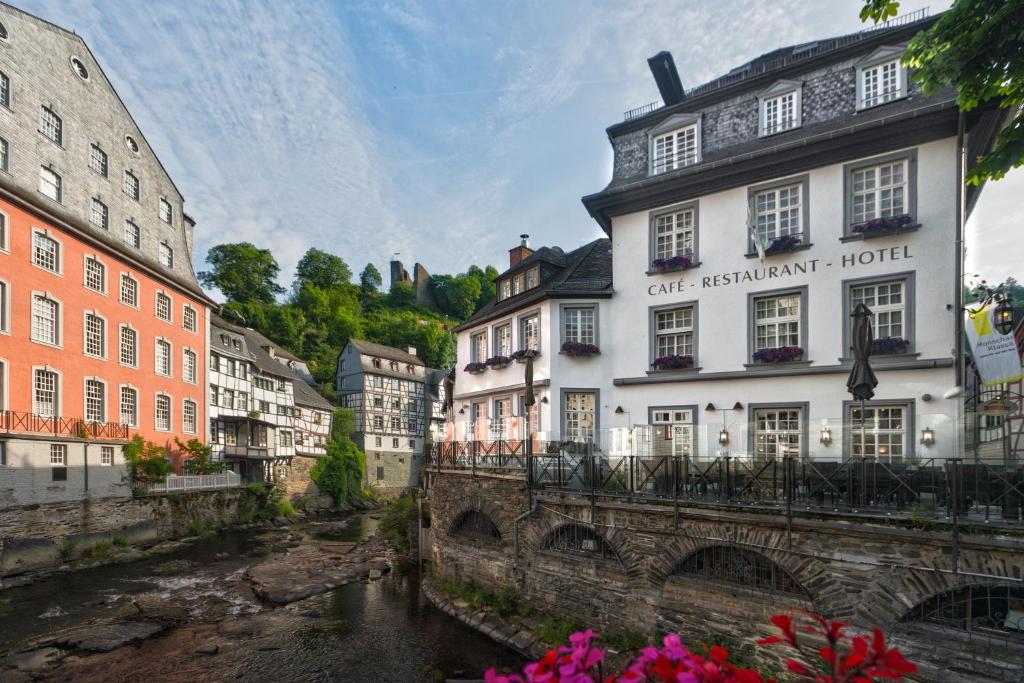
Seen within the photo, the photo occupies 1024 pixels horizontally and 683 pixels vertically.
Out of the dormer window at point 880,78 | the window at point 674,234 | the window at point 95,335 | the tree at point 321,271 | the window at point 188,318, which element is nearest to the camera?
the dormer window at point 880,78

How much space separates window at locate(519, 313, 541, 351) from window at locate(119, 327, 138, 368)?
19949 millimetres

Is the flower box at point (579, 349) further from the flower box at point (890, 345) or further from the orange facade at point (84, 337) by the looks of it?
the orange facade at point (84, 337)

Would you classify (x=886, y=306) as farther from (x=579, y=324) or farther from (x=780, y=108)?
(x=579, y=324)

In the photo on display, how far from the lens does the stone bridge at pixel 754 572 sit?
8367mm

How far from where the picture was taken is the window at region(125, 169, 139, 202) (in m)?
29.7

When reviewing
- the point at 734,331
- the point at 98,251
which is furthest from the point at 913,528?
the point at 98,251

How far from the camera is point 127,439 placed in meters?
26.8

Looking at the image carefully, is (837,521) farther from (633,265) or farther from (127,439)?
(127,439)

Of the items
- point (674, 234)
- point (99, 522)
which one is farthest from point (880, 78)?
point (99, 522)

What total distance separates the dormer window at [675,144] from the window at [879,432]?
365 inches

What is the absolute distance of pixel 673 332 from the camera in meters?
18.3

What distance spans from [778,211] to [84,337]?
28.4 meters

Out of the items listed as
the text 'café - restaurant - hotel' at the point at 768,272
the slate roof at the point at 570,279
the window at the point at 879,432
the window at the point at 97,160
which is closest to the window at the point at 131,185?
A: the window at the point at 97,160

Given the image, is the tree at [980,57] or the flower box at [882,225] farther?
the flower box at [882,225]
